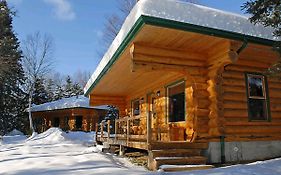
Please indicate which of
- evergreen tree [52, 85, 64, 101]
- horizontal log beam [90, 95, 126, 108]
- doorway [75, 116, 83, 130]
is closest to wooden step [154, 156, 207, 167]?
horizontal log beam [90, 95, 126, 108]

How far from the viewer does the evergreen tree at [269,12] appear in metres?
6.47

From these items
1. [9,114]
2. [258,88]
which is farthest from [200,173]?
[9,114]

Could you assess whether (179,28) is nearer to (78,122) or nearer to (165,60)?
(165,60)

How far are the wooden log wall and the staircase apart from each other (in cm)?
127

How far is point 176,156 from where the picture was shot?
762 centimetres

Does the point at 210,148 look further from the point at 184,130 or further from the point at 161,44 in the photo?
the point at 161,44

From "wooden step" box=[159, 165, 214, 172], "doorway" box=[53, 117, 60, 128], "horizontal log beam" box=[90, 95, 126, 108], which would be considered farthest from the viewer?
"doorway" box=[53, 117, 60, 128]

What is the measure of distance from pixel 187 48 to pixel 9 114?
33920 millimetres

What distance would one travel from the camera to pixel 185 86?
32.4 feet

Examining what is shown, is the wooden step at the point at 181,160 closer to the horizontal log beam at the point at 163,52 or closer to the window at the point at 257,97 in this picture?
the window at the point at 257,97

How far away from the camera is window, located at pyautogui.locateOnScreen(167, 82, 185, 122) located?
10.5 m

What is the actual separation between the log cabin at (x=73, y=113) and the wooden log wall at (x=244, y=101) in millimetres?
25851

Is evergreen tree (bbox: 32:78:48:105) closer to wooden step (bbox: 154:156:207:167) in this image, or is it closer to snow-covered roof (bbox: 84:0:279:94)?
snow-covered roof (bbox: 84:0:279:94)

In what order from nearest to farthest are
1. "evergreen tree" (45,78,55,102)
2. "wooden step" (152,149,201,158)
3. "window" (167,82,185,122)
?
"wooden step" (152,149,201,158)
"window" (167,82,185,122)
"evergreen tree" (45,78,55,102)
